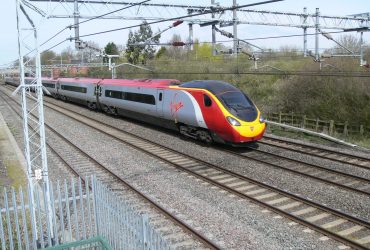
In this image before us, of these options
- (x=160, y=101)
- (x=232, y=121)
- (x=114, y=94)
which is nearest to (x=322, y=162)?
(x=232, y=121)

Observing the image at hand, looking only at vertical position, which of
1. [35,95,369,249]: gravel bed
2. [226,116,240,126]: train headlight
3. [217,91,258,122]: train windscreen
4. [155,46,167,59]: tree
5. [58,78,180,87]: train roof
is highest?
[155,46,167,59]: tree

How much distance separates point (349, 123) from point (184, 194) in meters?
13.9

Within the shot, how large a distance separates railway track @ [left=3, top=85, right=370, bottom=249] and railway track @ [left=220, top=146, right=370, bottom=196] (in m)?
1.75

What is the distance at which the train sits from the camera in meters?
15.5

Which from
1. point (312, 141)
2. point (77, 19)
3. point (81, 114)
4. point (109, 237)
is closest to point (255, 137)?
point (312, 141)

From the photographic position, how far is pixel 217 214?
962 centimetres

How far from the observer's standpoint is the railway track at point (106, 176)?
28.0ft

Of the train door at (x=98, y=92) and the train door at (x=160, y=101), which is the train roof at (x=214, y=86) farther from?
the train door at (x=98, y=92)

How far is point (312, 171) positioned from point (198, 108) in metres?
5.44

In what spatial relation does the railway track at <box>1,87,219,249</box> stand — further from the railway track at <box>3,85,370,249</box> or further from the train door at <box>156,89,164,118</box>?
the train door at <box>156,89,164,118</box>

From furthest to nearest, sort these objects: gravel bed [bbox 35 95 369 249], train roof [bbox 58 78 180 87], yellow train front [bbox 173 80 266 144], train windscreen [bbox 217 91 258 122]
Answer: train roof [bbox 58 78 180 87] → train windscreen [bbox 217 91 258 122] → yellow train front [bbox 173 80 266 144] → gravel bed [bbox 35 95 369 249]

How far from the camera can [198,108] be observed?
1655 cm

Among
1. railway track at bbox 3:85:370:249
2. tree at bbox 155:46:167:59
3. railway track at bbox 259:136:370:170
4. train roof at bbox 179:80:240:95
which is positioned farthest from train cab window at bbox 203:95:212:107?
tree at bbox 155:46:167:59

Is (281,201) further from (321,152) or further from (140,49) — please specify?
(140,49)
